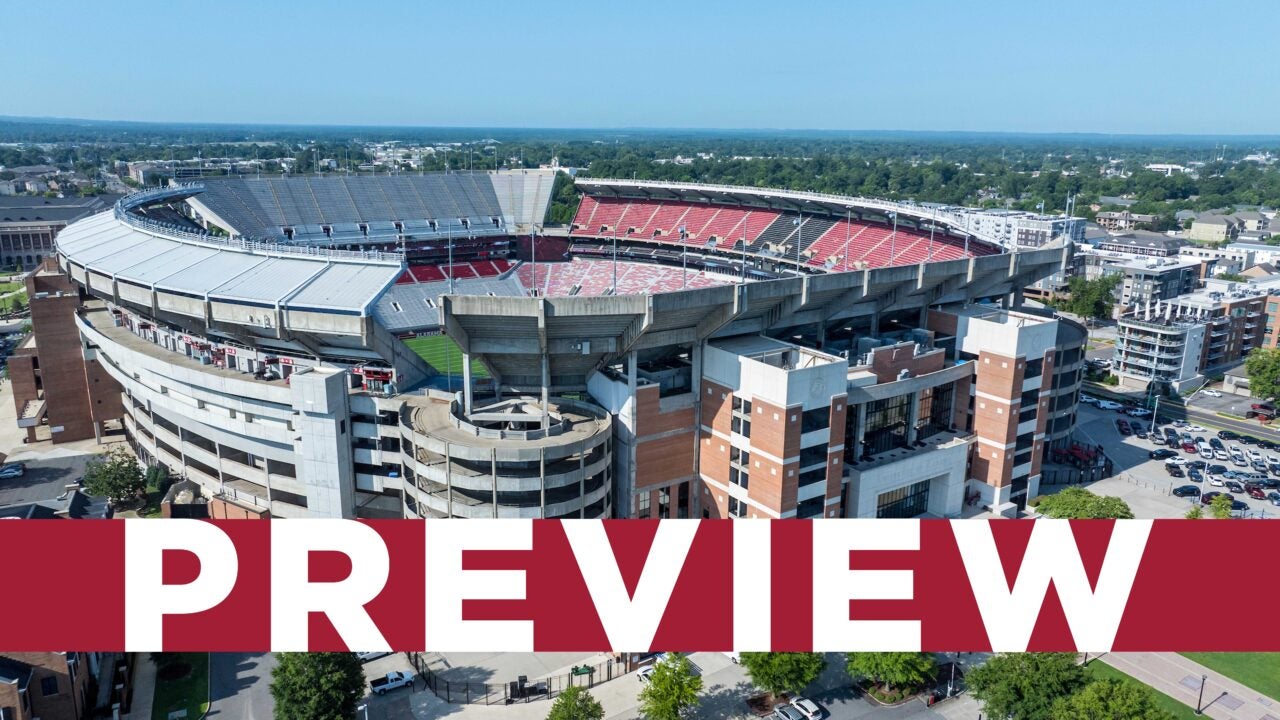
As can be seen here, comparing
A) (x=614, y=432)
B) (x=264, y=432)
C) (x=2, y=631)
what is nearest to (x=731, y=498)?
(x=614, y=432)

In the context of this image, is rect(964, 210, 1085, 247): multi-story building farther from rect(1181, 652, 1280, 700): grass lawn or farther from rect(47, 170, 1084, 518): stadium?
rect(1181, 652, 1280, 700): grass lawn

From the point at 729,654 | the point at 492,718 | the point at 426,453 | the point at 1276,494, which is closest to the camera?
the point at 492,718

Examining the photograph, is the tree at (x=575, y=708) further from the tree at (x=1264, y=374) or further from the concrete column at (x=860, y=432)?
the tree at (x=1264, y=374)

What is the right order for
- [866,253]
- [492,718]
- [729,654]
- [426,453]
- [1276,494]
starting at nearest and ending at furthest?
[492,718] < [729,654] < [426,453] < [1276,494] < [866,253]

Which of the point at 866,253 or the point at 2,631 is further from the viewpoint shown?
the point at 866,253

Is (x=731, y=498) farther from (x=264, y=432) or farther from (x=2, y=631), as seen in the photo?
(x=2, y=631)

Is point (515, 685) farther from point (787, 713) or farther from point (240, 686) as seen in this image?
point (240, 686)

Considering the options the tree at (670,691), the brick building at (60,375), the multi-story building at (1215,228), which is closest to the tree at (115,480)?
the brick building at (60,375)

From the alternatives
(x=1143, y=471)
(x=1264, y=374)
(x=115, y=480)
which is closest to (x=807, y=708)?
(x=1143, y=471)
